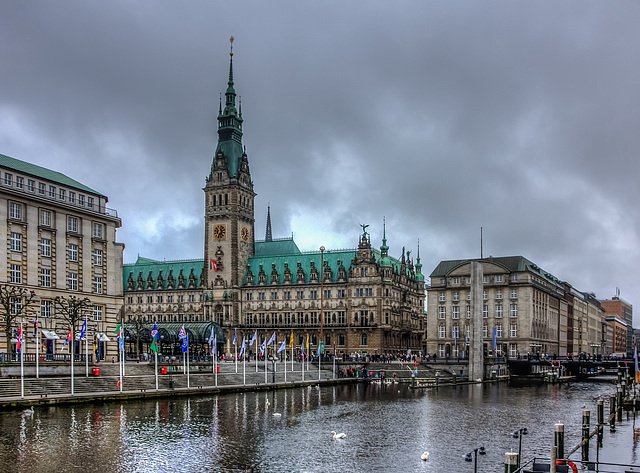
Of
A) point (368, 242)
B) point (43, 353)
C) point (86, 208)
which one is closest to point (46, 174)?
point (86, 208)

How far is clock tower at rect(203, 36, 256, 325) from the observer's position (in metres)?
180

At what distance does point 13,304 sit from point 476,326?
7421cm

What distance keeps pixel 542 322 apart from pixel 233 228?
77.1 metres

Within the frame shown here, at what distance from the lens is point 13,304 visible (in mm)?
84125

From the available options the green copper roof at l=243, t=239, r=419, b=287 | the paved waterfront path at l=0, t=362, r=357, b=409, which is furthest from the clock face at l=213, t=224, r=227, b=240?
the paved waterfront path at l=0, t=362, r=357, b=409

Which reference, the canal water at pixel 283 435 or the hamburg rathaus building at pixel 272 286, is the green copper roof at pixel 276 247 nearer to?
the hamburg rathaus building at pixel 272 286

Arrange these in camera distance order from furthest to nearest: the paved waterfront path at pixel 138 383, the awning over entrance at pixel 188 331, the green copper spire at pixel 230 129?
1. the green copper spire at pixel 230 129
2. the awning over entrance at pixel 188 331
3. the paved waterfront path at pixel 138 383

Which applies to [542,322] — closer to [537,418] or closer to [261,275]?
[261,275]

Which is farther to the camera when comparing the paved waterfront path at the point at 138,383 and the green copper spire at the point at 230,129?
the green copper spire at the point at 230,129

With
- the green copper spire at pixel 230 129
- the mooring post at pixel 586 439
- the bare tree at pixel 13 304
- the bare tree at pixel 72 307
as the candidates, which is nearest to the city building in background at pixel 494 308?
the green copper spire at pixel 230 129

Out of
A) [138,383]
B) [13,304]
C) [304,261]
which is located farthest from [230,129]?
[138,383]

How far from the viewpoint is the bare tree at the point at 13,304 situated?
7825 cm

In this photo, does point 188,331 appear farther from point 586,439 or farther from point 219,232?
point 586,439

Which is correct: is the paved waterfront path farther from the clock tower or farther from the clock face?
the clock face
